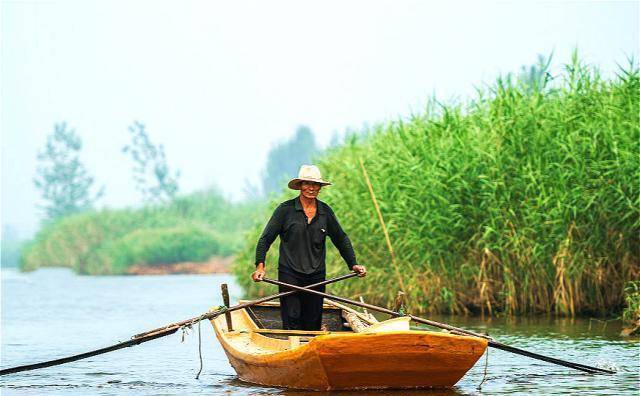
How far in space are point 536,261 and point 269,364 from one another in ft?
23.6

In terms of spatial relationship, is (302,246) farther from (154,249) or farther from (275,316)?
(154,249)

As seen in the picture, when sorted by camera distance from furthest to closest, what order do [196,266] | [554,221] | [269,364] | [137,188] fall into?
[137,188], [196,266], [554,221], [269,364]

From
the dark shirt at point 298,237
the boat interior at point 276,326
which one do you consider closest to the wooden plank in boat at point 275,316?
the boat interior at point 276,326

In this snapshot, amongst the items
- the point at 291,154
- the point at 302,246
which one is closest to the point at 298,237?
the point at 302,246

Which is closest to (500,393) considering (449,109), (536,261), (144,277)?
(536,261)

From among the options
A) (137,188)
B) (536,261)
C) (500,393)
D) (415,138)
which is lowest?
(500,393)

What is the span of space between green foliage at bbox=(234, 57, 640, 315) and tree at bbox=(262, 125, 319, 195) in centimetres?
8058

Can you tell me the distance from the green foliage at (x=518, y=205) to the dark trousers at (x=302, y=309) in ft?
19.1

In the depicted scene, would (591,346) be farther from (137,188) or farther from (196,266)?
(137,188)

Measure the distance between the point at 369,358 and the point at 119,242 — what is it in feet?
117

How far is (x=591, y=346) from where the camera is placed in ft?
45.1

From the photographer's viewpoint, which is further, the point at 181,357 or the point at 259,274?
the point at 181,357

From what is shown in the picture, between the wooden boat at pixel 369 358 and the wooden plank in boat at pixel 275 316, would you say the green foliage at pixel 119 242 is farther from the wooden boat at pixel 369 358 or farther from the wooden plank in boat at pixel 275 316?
the wooden boat at pixel 369 358

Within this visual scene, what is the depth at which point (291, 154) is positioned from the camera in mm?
99750
